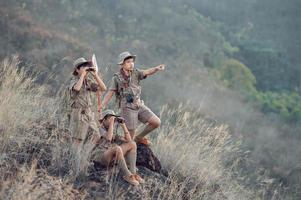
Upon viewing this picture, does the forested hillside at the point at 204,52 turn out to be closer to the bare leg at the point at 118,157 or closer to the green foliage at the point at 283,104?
the green foliage at the point at 283,104

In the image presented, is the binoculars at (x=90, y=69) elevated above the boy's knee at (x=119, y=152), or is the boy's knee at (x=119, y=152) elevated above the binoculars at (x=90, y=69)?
the binoculars at (x=90, y=69)

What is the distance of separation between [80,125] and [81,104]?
26cm

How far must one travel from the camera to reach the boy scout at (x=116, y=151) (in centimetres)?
533

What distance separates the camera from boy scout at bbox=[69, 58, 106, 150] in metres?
5.57

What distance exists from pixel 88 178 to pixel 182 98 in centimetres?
1037

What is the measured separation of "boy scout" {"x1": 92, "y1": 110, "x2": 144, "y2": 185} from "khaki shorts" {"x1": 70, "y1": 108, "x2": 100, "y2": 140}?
0.41 ft

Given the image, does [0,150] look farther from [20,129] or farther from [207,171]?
[207,171]

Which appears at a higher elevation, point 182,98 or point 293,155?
point 182,98

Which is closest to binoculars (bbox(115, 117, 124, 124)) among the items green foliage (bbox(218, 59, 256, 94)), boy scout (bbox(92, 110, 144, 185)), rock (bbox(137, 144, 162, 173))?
boy scout (bbox(92, 110, 144, 185))

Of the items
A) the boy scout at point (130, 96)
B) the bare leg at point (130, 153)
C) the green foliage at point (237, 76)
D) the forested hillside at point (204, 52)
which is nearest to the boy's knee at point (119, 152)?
the bare leg at point (130, 153)

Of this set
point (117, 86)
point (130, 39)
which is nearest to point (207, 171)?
point (117, 86)

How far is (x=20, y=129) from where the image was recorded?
18.6ft

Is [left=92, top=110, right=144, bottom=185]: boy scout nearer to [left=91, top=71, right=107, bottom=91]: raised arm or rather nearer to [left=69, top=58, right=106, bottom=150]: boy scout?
[left=69, top=58, right=106, bottom=150]: boy scout

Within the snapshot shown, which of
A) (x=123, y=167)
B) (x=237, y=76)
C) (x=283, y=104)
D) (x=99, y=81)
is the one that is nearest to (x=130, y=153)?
(x=123, y=167)
